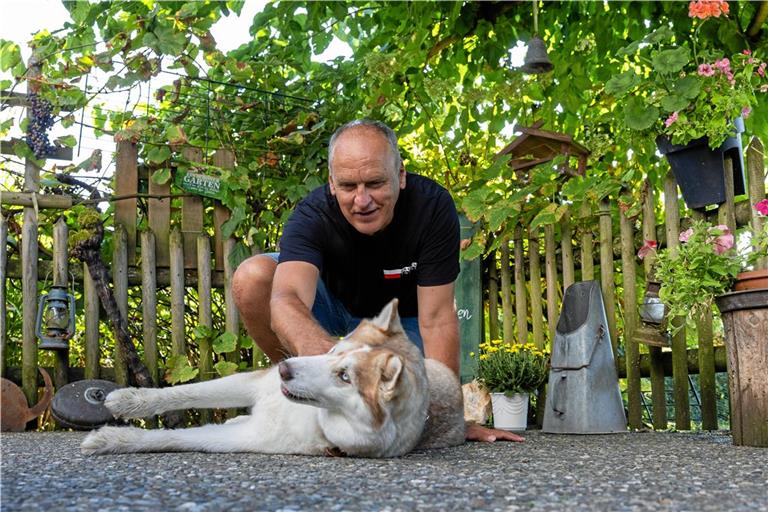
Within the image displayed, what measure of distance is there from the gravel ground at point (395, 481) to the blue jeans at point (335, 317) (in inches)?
38.1

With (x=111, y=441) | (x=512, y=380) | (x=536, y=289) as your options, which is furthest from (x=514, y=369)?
(x=111, y=441)

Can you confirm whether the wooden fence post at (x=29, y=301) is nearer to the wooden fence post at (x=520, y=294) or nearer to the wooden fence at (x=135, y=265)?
the wooden fence at (x=135, y=265)

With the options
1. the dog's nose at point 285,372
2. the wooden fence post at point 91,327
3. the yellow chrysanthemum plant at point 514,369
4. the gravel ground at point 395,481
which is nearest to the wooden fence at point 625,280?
the yellow chrysanthemum plant at point 514,369

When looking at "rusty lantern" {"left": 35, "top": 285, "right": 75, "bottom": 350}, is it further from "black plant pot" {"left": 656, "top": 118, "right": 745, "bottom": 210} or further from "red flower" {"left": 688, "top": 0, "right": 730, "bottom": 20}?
"red flower" {"left": 688, "top": 0, "right": 730, "bottom": 20}

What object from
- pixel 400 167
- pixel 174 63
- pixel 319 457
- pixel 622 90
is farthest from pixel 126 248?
pixel 622 90

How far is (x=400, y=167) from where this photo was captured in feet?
12.6

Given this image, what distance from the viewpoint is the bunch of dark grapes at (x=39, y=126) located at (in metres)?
5.60

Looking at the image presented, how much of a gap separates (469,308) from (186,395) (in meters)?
3.03

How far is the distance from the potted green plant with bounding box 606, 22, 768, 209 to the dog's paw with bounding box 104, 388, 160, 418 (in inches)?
120

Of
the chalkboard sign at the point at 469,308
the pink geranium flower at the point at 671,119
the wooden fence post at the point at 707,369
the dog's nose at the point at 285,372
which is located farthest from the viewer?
the chalkboard sign at the point at 469,308

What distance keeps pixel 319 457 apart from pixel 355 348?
46 cm

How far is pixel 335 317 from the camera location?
13.9 feet

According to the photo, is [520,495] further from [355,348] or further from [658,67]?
[658,67]

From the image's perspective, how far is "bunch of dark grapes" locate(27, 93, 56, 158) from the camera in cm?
560
